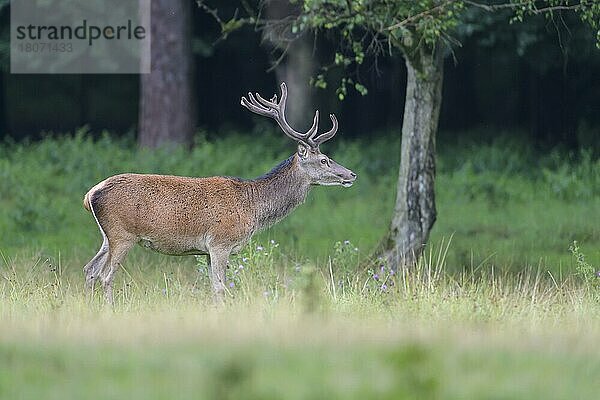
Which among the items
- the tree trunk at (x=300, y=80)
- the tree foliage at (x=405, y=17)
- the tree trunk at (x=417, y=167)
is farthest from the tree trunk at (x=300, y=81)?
the tree foliage at (x=405, y=17)

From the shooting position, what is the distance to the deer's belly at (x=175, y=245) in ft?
35.7

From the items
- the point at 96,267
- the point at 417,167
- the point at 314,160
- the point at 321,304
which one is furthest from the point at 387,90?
the point at 321,304

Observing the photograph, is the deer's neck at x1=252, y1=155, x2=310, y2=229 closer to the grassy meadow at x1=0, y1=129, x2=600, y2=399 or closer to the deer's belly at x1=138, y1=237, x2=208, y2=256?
the grassy meadow at x1=0, y1=129, x2=600, y2=399

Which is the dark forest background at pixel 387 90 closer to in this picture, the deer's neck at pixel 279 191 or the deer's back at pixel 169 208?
the deer's neck at pixel 279 191

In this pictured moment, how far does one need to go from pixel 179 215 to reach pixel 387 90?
732 inches

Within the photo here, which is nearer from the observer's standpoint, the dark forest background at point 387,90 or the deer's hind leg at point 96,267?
the deer's hind leg at point 96,267

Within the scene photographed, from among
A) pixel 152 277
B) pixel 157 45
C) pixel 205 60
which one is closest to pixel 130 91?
pixel 205 60

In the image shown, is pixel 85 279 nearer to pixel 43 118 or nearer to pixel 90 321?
pixel 90 321

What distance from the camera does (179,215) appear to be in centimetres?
1082

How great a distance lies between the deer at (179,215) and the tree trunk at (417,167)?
5.14 ft

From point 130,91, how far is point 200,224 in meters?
20.6

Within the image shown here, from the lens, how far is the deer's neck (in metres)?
11.4

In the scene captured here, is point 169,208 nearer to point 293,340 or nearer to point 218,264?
point 218,264

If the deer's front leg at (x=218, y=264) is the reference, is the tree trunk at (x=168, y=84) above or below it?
above
